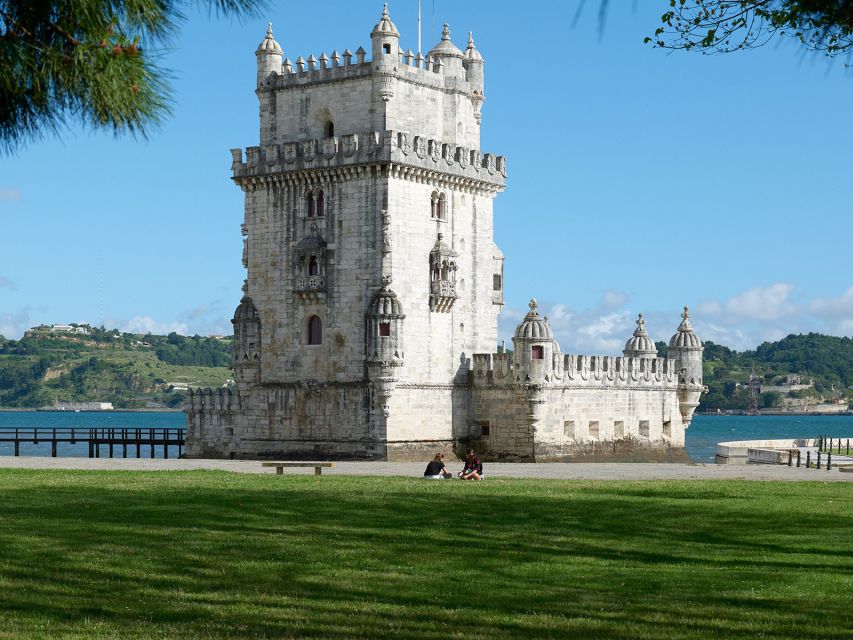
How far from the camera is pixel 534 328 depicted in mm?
61531

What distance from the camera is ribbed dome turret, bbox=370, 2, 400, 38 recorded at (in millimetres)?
59906

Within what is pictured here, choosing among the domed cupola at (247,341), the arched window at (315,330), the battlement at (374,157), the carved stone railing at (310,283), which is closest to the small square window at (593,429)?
the battlement at (374,157)

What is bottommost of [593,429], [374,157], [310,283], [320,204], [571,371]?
[593,429]

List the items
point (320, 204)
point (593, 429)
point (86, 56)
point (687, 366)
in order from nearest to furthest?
point (86, 56) < point (320, 204) < point (593, 429) < point (687, 366)

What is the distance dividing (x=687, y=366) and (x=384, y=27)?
22.2 metres

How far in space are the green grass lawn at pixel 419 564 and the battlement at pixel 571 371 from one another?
22.8 meters

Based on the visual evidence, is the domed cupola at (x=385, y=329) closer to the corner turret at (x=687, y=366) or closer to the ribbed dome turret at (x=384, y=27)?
the ribbed dome turret at (x=384, y=27)

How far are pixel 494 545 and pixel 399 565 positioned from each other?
2865 mm

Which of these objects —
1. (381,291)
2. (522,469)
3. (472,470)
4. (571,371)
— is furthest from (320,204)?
(472,470)

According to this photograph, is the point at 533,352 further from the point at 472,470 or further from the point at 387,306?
the point at 472,470

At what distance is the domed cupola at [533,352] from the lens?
6091cm

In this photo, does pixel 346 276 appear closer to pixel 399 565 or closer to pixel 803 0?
pixel 399 565

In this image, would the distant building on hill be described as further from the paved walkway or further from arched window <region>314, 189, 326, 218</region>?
the paved walkway

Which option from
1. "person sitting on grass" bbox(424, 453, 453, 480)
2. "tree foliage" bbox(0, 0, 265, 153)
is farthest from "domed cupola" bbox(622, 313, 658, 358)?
"tree foliage" bbox(0, 0, 265, 153)
